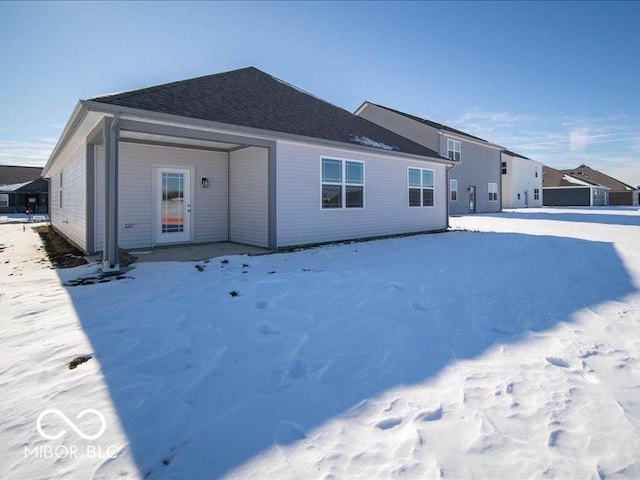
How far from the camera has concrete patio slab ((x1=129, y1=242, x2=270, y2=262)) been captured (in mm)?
8266

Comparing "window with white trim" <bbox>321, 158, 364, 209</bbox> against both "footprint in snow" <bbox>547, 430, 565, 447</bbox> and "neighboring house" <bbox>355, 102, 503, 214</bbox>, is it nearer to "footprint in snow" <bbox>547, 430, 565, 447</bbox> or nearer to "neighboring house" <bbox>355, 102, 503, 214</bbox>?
"footprint in snow" <bbox>547, 430, 565, 447</bbox>

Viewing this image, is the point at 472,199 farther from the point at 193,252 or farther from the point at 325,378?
the point at 325,378

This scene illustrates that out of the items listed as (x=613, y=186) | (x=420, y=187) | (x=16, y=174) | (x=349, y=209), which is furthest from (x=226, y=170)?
(x=613, y=186)

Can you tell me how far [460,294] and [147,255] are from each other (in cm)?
713

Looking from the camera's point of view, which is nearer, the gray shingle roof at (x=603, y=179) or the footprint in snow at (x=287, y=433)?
the footprint in snow at (x=287, y=433)

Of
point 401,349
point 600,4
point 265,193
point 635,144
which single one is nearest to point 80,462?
point 401,349

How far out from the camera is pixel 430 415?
2396mm

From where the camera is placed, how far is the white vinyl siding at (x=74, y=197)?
963 centimetres

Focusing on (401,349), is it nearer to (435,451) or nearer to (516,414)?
(516,414)

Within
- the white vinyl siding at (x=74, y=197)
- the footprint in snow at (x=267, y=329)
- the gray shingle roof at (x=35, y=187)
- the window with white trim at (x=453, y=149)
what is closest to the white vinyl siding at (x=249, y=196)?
the white vinyl siding at (x=74, y=197)

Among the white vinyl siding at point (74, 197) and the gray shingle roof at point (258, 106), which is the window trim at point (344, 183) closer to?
the gray shingle roof at point (258, 106)

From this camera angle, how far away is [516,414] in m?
2.41

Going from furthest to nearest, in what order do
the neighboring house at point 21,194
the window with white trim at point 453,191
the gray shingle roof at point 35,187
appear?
the neighboring house at point 21,194 < the gray shingle roof at point 35,187 < the window with white trim at point 453,191

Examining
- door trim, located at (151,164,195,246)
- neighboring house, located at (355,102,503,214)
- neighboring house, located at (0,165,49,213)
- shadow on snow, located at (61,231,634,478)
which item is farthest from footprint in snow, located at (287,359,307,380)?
neighboring house, located at (0,165,49,213)
